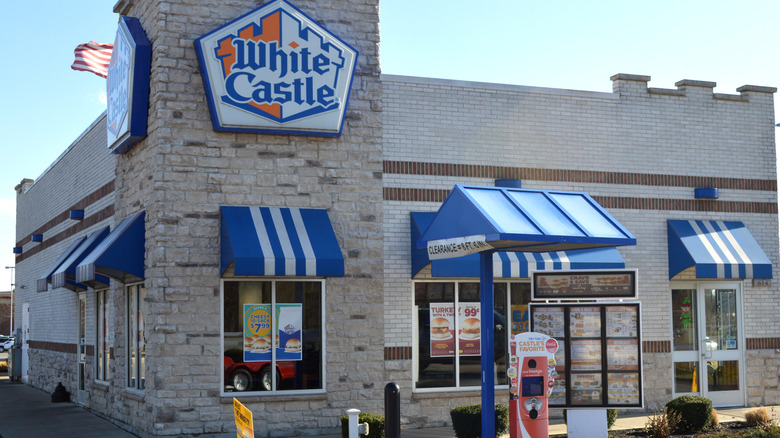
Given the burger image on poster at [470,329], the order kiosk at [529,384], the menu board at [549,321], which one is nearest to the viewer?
the order kiosk at [529,384]

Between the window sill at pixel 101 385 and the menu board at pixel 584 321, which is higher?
the menu board at pixel 584 321

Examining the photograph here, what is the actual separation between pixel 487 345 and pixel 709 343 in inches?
305

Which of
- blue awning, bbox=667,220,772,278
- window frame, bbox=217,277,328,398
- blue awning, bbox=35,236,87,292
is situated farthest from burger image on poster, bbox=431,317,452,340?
blue awning, bbox=35,236,87,292

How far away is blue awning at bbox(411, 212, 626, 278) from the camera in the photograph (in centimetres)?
1449

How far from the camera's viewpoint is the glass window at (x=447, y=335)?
14984 millimetres

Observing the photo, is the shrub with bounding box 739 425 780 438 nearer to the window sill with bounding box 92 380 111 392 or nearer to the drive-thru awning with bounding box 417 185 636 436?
the drive-thru awning with bounding box 417 185 636 436

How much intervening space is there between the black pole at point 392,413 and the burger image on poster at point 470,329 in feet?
19.1

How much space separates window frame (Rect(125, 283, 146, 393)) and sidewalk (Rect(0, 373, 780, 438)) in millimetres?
866

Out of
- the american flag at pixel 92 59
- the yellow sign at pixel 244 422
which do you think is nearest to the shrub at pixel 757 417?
the yellow sign at pixel 244 422

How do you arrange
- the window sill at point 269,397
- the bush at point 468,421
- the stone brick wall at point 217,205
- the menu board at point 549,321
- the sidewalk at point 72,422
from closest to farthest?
the menu board at point 549,321 < the bush at point 468,421 < the stone brick wall at point 217,205 < the window sill at point 269,397 < the sidewalk at point 72,422

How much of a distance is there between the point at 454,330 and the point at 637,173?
4.98m

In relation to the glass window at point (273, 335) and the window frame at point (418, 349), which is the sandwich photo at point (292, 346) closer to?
the glass window at point (273, 335)

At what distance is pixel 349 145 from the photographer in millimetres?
14328

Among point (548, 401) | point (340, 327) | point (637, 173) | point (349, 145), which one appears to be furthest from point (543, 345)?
point (637, 173)
